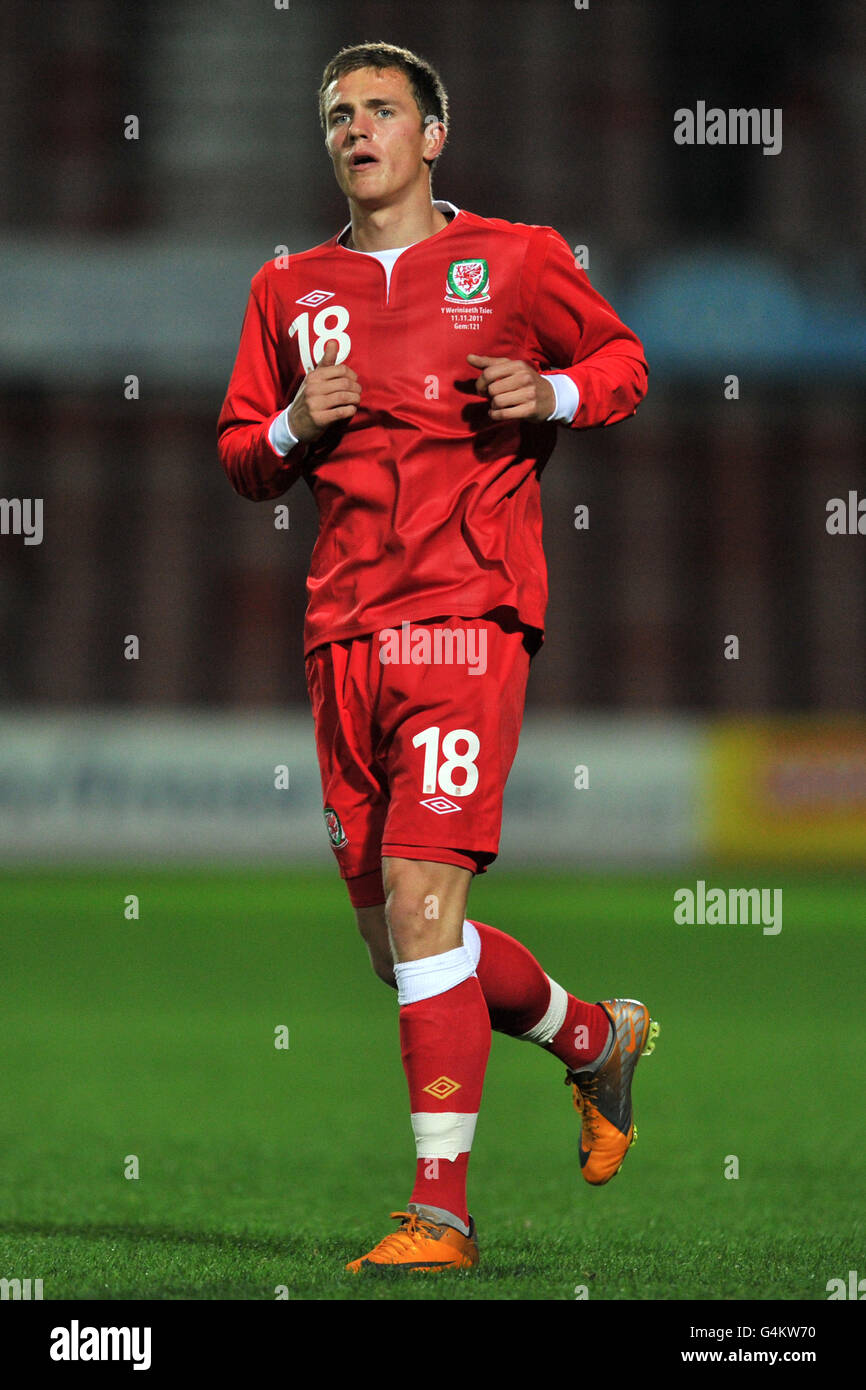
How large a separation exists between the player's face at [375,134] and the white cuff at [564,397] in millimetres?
498

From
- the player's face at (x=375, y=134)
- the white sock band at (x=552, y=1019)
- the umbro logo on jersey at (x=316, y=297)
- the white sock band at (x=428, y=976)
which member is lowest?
the white sock band at (x=552, y=1019)

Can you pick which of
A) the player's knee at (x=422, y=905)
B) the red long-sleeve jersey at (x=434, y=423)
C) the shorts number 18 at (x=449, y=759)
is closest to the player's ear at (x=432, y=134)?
the red long-sleeve jersey at (x=434, y=423)

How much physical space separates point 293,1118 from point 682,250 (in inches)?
580

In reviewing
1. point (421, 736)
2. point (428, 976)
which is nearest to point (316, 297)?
point (421, 736)

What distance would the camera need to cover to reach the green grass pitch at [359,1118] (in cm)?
307

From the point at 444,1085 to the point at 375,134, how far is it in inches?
67.1

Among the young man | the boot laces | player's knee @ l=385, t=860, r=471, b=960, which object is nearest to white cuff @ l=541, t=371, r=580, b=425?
the young man

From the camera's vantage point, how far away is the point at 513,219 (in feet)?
63.2

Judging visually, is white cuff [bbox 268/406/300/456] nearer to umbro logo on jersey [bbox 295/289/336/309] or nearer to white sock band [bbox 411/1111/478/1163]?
umbro logo on jersey [bbox 295/289/336/309]

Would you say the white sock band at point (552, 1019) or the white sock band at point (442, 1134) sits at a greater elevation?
the white sock band at point (552, 1019)

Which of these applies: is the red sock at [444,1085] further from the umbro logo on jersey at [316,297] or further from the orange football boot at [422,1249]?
the umbro logo on jersey at [316,297]

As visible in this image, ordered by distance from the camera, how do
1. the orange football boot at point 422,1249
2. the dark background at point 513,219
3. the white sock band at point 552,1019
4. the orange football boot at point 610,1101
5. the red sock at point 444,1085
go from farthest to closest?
1. the dark background at point 513,219
2. the orange football boot at point 610,1101
3. the white sock band at point 552,1019
4. the red sock at point 444,1085
5. the orange football boot at point 422,1249

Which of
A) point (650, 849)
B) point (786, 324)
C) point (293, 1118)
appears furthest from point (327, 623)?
point (786, 324)

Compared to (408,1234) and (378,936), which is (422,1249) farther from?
(378,936)
